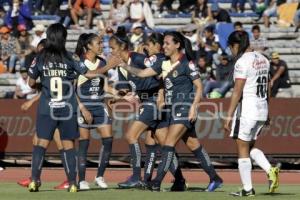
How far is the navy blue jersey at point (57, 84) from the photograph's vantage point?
15711 millimetres

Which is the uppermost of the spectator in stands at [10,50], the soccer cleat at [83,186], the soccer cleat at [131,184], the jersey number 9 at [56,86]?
the jersey number 9 at [56,86]

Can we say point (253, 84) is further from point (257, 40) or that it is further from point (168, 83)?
point (257, 40)

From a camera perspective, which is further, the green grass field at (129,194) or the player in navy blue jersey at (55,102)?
the player in navy blue jersey at (55,102)

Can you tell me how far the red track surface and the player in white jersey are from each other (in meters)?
4.64

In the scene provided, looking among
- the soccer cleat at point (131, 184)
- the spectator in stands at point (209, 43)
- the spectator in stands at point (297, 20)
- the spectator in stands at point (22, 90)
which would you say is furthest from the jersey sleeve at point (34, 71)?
the spectator in stands at point (297, 20)

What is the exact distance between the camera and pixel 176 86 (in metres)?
16.0

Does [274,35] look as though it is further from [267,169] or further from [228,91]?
[267,169]

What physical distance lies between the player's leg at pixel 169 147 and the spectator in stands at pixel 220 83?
9.44 m

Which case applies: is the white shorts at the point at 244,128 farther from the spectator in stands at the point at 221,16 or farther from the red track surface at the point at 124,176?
the spectator in stands at the point at 221,16

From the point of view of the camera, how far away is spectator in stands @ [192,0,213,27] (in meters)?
29.2

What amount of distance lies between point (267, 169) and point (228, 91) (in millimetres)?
11002

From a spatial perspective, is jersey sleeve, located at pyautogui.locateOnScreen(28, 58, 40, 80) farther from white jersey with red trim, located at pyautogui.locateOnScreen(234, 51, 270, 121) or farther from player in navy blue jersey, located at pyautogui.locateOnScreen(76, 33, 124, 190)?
white jersey with red trim, located at pyautogui.locateOnScreen(234, 51, 270, 121)

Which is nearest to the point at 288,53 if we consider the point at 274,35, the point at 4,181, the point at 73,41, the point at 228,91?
the point at 274,35

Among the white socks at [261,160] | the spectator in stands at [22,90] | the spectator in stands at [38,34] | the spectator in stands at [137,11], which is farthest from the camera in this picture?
the spectator in stands at [38,34]
